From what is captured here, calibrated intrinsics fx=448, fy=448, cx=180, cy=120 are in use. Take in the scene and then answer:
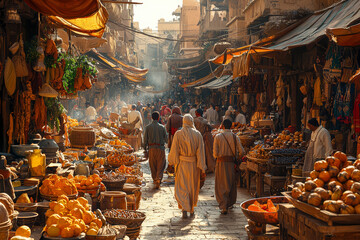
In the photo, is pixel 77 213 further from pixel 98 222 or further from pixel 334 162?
pixel 334 162

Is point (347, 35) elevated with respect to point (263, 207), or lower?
elevated

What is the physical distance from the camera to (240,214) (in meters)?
8.68

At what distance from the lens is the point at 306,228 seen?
490cm

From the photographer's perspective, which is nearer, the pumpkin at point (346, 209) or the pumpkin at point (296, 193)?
the pumpkin at point (346, 209)

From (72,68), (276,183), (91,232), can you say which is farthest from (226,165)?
(91,232)

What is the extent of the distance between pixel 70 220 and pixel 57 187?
1.74 metres

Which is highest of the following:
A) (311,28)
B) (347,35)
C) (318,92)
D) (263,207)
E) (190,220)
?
(311,28)

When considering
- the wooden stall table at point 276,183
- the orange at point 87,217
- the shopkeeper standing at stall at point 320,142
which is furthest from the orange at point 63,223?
the wooden stall table at point 276,183

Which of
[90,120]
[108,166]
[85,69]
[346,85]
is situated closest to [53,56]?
[85,69]

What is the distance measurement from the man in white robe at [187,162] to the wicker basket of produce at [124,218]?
195 cm

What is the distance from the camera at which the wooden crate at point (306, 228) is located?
4504mm

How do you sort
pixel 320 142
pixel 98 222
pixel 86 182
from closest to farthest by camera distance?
pixel 98 222
pixel 86 182
pixel 320 142

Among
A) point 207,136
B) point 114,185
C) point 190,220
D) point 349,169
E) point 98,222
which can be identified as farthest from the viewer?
point 207,136

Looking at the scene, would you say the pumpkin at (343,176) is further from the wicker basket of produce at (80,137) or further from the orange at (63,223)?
the wicker basket of produce at (80,137)
